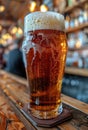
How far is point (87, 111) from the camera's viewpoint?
0.60m

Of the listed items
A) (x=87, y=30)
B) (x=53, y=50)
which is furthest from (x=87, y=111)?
(x=87, y=30)

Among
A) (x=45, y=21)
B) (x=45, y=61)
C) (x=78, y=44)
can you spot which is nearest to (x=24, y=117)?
(x=45, y=61)

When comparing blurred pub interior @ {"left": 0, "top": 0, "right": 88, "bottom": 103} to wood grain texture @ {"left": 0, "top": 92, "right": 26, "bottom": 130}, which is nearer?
wood grain texture @ {"left": 0, "top": 92, "right": 26, "bottom": 130}

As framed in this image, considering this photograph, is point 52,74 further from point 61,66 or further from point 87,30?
point 87,30

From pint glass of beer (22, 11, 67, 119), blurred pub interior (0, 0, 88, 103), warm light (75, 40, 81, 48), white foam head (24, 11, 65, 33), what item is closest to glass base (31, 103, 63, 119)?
pint glass of beer (22, 11, 67, 119)

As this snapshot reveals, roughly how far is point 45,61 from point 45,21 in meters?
0.13

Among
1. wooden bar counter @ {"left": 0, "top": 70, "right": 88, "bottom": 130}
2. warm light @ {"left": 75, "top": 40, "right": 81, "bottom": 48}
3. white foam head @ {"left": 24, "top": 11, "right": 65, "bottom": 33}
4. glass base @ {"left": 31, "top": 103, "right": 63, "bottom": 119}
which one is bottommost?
wooden bar counter @ {"left": 0, "top": 70, "right": 88, "bottom": 130}

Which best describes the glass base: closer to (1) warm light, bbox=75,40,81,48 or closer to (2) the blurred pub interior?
(2) the blurred pub interior

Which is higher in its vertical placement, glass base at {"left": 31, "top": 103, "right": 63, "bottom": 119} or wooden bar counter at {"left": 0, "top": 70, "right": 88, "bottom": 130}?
glass base at {"left": 31, "top": 103, "right": 63, "bottom": 119}

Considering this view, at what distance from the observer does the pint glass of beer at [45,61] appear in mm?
564

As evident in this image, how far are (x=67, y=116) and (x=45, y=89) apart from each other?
0.11 metres

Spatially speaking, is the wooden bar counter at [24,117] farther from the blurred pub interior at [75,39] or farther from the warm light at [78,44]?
the warm light at [78,44]

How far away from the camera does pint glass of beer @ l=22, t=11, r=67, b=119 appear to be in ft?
1.85

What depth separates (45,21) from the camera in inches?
23.0
